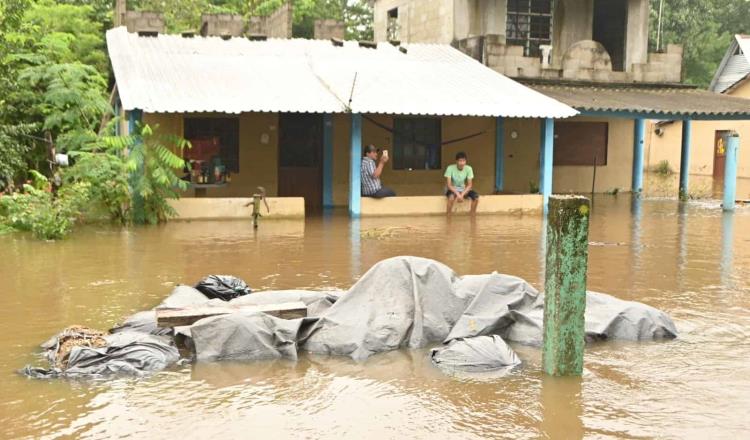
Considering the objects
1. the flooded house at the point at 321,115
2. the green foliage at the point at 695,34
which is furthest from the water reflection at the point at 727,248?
the green foliage at the point at 695,34

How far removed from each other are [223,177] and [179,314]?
11172 millimetres

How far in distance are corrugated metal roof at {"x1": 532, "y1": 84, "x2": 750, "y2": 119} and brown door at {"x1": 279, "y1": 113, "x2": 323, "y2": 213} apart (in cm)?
547

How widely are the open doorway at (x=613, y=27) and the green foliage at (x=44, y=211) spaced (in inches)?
596

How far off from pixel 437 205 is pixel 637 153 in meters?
8.84

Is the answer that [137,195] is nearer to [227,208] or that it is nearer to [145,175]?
[145,175]

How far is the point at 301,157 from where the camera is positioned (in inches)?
752

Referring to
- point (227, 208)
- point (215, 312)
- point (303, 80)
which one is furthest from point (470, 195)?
point (215, 312)

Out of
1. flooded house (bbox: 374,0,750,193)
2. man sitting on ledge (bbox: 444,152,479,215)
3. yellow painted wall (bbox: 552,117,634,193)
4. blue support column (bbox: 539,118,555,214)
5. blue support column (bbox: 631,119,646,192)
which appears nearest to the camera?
man sitting on ledge (bbox: 444,152,479,215)

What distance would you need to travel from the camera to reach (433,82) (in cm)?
1794

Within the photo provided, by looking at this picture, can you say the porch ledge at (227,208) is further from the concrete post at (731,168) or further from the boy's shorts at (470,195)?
the concrete post at (731,168)

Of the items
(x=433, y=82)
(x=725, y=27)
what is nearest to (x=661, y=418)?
(x=433, y=82)

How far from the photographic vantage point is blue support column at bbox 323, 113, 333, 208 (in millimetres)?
18672

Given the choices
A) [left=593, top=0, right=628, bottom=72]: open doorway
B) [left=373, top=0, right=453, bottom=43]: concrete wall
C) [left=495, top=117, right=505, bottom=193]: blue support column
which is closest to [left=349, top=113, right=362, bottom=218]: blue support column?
[left=495, top=117, right=505, bottom=193]: blue support column

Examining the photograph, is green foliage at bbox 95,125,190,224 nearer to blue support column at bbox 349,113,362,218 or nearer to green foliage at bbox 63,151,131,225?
green foliage at bbox 63,151,131,225
